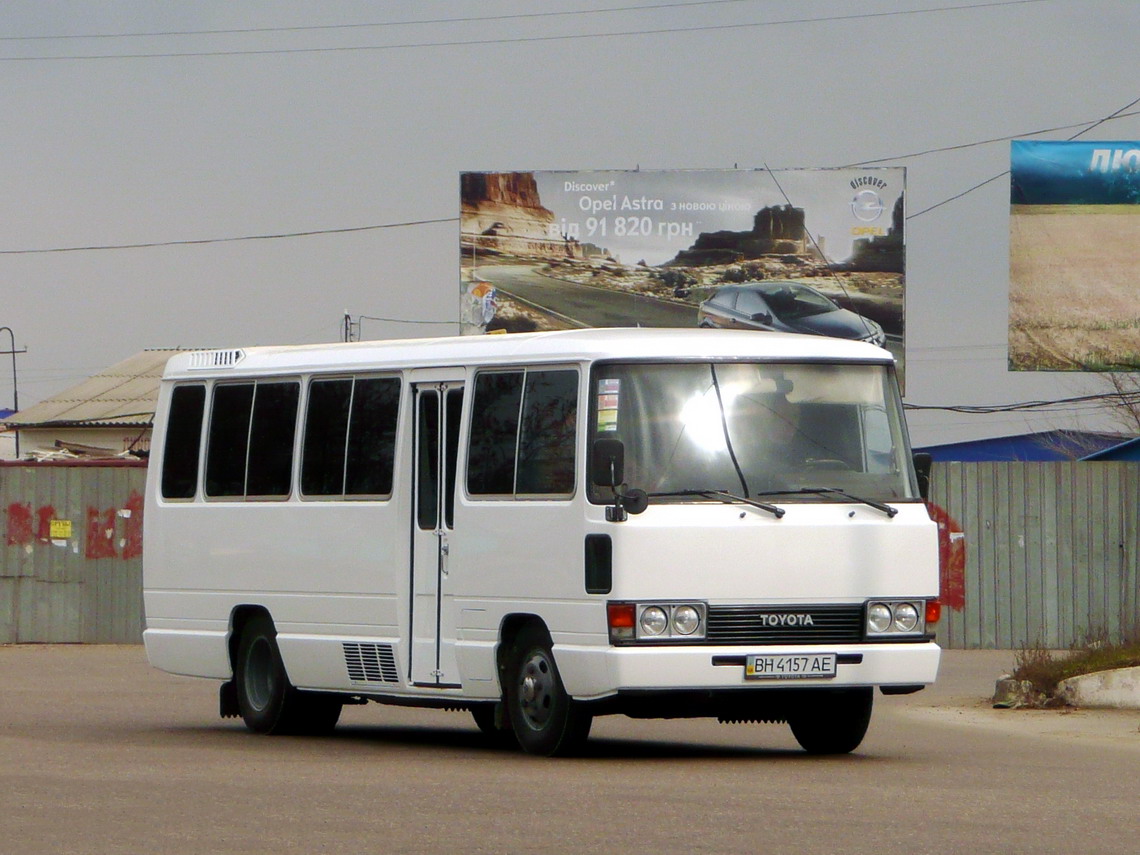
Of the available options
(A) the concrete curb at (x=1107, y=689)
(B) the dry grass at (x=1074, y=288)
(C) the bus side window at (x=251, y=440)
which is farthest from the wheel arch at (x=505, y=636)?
(B) the dry grass at (x=1074, y=288)

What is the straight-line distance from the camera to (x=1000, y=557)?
2616cm

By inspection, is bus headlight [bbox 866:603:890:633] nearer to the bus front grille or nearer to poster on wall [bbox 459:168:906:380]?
the bus front grille

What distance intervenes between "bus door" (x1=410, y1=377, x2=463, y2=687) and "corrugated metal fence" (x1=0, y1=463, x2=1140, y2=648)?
13.4m

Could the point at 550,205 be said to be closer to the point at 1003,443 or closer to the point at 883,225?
the point at 883,225

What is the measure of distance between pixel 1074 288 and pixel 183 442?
21.0m

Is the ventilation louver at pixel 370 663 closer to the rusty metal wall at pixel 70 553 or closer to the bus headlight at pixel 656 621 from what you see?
the bus headlight at pixel 656 621

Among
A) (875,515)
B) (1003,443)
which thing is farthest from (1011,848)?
(1003,443)

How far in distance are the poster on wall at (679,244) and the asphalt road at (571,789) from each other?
18.3 meters

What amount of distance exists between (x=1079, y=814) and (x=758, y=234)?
83.7ft

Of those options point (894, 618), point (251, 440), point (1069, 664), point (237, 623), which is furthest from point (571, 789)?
point (1069, 664)

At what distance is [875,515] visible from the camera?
1227cm

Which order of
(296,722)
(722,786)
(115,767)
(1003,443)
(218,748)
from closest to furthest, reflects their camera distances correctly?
(722,786) < (115,767) < (218,748) < (296,722) < (1003,443)

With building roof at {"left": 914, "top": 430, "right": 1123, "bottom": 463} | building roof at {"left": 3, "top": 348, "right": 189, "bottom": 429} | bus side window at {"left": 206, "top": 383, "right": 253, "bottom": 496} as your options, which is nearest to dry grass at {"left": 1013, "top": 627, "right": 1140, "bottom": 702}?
bus side window at {"left": 206, "top": 383, "right": 253, "bottom": 496}

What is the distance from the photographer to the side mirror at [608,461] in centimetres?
1167
